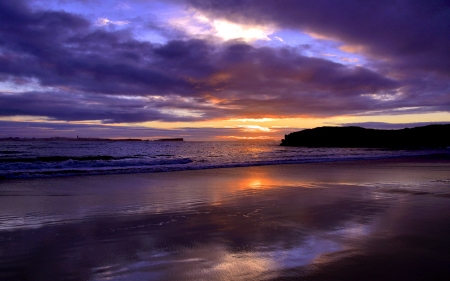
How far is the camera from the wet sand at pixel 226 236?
12.1 feet

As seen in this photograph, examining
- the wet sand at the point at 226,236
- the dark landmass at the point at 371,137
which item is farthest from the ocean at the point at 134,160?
the dark landmass at the point at 371,137

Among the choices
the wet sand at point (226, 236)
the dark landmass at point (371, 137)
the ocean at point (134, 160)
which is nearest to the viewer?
the wet sand at point (226, 236)

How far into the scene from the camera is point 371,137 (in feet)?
281

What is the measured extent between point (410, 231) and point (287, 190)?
Result: 511cm

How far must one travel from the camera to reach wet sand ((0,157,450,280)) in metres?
3.70

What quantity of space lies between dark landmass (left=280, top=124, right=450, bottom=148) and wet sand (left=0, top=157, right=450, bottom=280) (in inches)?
2934

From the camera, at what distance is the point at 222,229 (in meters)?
5.54

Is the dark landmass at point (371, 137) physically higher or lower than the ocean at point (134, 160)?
higher

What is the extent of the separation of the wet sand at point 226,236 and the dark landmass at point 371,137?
74.5 metres

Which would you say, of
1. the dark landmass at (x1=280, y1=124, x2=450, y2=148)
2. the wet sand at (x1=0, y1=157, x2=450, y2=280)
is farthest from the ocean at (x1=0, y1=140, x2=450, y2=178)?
the dark landmass at (x1=280, y1=124, x2=450, y2=148)

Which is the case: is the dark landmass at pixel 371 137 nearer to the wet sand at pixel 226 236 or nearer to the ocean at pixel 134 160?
the ocean at pixel 134 160

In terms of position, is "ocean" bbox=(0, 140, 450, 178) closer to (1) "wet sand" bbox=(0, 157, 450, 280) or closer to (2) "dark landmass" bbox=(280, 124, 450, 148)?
(1) "wet sand" bbox=(0, 157, 450, 280)

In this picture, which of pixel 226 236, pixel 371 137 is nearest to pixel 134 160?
pixel 226 236

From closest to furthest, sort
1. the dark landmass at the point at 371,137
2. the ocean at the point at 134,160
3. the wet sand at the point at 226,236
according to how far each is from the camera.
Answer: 1. the wet sand at the point at 226,236
2. the ocean at the point at 134,160
3. the dark landmass at the point at 371,137
